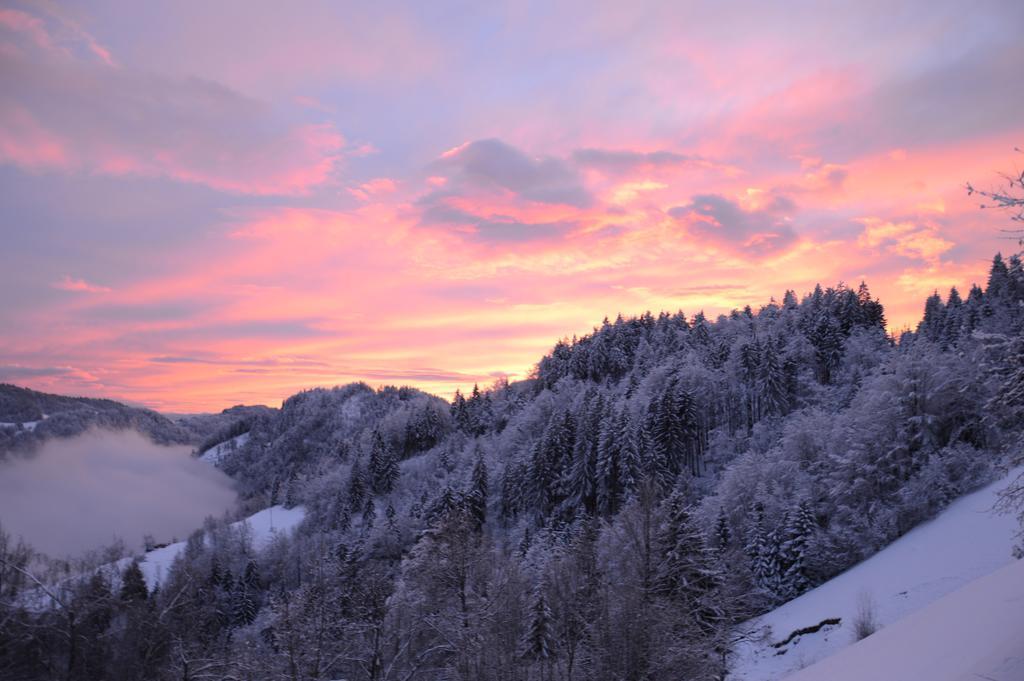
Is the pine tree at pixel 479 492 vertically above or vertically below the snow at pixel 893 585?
below

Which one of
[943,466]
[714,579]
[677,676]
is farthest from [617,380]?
[677,676]

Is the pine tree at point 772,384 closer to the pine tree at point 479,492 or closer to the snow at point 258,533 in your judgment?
the pine tree at point 479,492

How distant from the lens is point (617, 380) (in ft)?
418

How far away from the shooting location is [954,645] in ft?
21.3

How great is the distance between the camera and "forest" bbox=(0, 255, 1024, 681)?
18438mm

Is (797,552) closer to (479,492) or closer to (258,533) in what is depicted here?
(479,492)

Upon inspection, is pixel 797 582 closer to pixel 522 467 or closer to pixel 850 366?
pixel 522 467

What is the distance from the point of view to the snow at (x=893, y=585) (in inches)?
936

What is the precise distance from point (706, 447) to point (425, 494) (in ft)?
151

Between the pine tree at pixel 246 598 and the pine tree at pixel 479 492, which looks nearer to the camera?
the pine tree at pixel 479 492

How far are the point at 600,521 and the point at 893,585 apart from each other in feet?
71.0

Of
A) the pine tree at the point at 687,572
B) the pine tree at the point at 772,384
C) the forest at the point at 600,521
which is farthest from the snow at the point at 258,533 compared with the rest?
the pine tree at the point at 687,572

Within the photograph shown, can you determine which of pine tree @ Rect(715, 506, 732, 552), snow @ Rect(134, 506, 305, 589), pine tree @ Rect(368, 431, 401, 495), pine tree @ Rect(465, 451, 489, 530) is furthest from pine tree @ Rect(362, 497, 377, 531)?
pine tree @ Rect(715, 506, 732, 552)

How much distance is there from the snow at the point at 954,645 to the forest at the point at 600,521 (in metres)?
6.06
